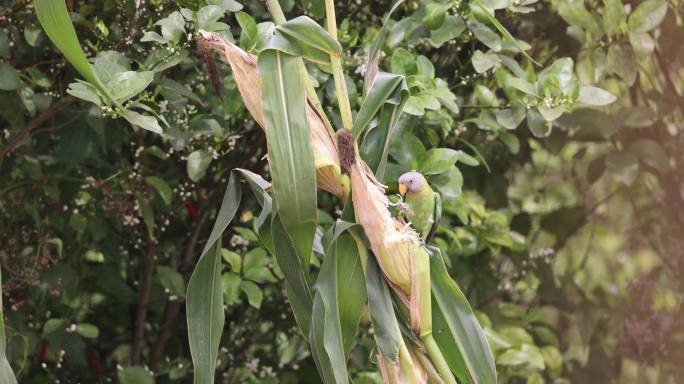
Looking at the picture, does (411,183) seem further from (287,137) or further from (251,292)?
(251,292)

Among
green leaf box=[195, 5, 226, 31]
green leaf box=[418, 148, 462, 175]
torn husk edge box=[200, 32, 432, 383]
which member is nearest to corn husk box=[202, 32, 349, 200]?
torn husk edge box=[200, 32, 432, 383]

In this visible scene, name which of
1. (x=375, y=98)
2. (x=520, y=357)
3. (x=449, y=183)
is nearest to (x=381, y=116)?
(x=375, y=98)

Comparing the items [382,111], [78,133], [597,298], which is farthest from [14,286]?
[597,298]

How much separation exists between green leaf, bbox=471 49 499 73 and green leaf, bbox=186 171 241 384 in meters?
0.47

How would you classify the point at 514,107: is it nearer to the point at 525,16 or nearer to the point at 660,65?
the point at 525,16

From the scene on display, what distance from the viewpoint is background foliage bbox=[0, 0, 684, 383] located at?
1216 millimetres

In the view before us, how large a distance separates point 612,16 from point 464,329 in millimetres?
703

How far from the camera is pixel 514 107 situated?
1316 mm

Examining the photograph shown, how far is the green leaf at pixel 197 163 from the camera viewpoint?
1.22 meters

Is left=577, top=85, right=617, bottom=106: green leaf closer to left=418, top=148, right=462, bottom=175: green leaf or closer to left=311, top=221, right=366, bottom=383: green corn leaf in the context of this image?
left=418, top=148, right=462, bottom=175: green leaf

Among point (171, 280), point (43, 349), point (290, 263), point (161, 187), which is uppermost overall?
point (290, 263)

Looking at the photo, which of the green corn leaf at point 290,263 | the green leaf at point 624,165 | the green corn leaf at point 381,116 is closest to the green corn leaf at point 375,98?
the green corn leaf at point 381,116

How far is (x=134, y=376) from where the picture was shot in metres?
1.34

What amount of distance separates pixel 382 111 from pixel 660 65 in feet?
3.54
